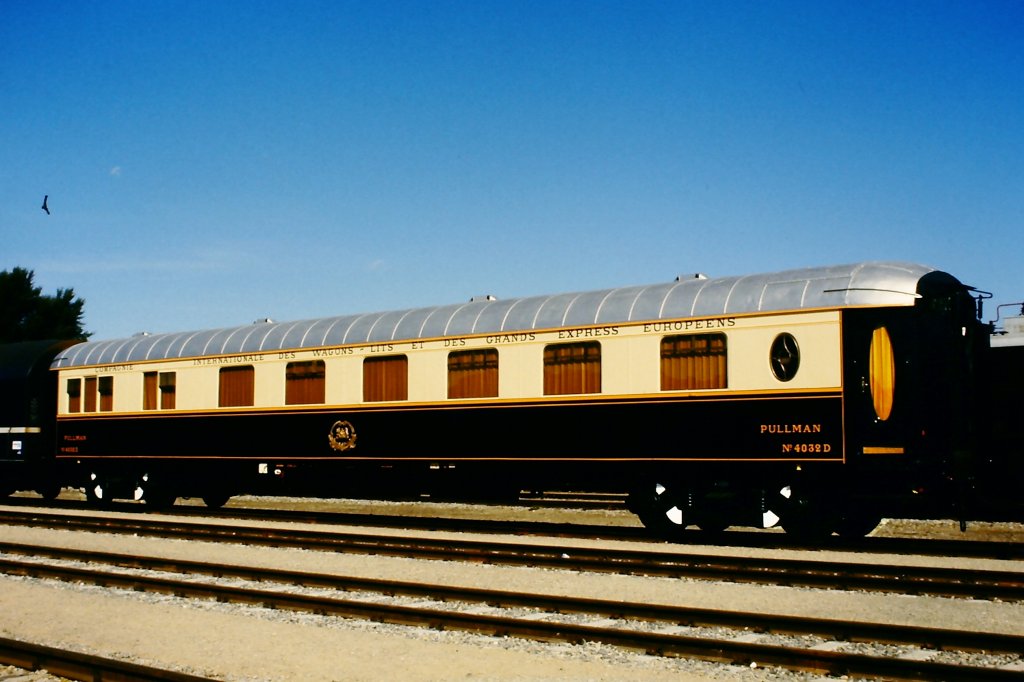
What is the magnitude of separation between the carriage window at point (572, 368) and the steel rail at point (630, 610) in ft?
18.5

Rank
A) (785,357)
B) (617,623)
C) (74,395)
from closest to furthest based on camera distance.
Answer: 1. (617,623)
2. (785,357)
3. (74,395)

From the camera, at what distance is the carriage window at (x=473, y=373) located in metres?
17.7

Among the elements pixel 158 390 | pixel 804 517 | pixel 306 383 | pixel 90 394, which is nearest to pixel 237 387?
pixel 306 383

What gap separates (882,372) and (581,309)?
4873 millimetres

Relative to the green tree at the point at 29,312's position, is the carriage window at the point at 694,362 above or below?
below

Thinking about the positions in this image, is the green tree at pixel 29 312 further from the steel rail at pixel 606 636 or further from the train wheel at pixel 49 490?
the steel rail at pixel 606 636

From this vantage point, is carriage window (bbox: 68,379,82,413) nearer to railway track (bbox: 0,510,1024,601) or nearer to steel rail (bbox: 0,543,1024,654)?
railway track (bbox: 0,510,1024,601)

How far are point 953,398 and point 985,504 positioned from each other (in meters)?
5.07

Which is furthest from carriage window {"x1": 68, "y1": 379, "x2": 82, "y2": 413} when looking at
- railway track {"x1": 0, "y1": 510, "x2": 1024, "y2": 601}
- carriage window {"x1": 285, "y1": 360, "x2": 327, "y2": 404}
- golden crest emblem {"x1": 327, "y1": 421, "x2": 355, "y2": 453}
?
golden crest emblem {"x1": 327, "y1": 421, "x2": 355, "y2": 453}

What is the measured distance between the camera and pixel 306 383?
20.3 meters

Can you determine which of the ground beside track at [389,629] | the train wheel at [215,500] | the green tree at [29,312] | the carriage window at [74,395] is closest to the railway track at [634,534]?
the train wheel at [215,500]

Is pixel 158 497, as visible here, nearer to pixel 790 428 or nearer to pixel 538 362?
pixel 538 362

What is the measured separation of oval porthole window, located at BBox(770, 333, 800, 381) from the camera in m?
14.7

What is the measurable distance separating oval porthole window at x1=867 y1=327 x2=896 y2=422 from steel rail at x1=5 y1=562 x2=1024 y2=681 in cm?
618
